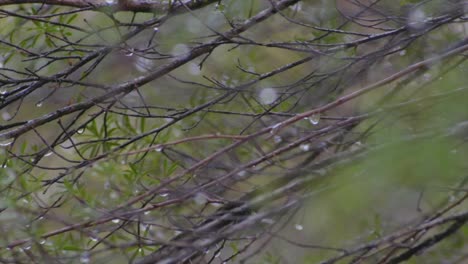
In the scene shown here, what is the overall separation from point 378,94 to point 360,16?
24 cm

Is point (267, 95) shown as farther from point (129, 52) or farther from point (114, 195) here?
point (114, 195)

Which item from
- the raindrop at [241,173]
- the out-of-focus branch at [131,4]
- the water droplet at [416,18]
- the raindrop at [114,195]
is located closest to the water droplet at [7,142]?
the out-of-focus branch at [131,4]

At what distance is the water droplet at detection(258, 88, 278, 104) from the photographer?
182 centimetres

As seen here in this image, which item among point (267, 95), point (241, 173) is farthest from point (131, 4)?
point (241, 173)

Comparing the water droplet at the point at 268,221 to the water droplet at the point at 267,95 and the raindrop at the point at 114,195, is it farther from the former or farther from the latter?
the water droplet at the point at 267,95

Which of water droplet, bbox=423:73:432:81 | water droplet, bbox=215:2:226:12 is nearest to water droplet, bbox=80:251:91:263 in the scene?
water droplet, bbox=215:2:226:12

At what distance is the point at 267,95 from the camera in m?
1.83

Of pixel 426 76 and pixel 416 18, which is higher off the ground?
pixel 416 18

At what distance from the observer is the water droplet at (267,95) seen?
1824mm

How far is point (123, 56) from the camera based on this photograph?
1893 mm

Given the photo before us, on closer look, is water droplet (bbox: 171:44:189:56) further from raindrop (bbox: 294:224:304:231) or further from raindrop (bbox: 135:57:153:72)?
raindrop (bbox: 294:224:304:231)

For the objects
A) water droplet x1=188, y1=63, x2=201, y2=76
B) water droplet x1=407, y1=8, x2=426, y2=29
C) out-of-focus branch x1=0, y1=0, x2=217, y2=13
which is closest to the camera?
water droplet x1=407, y1=8, x2=426, y2=29

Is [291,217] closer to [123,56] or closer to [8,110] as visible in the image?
[123,56]

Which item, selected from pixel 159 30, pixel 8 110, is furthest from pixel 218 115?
pixel 8 110
